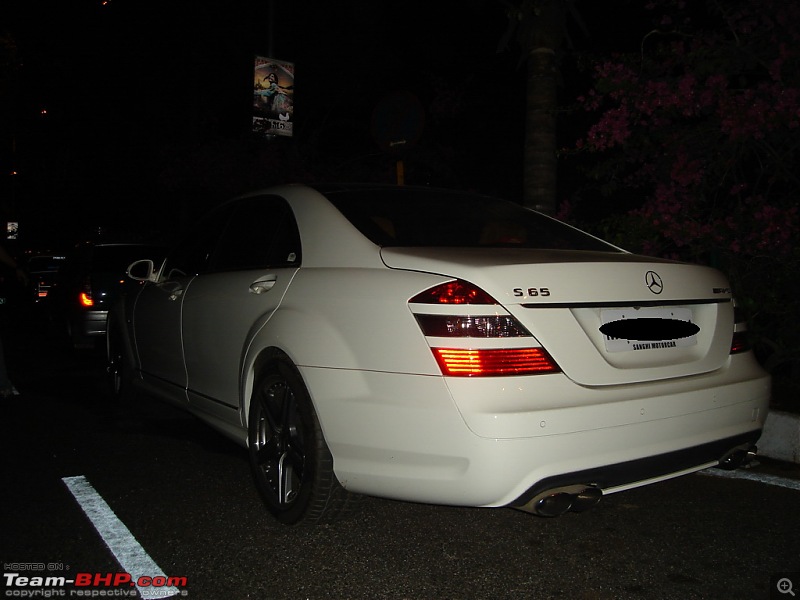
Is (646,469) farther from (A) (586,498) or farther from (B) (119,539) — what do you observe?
(B) (119,539)

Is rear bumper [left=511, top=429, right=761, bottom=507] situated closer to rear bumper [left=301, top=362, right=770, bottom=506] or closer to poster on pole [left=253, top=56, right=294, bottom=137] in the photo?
rear bumper [left=301, top=362, right=770, bottom=506]

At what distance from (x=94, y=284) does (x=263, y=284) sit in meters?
6.04

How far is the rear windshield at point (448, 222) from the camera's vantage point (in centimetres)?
359

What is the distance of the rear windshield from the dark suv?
513 cm

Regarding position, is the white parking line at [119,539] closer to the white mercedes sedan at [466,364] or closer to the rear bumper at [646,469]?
the white mercedes sedan at [466,364]

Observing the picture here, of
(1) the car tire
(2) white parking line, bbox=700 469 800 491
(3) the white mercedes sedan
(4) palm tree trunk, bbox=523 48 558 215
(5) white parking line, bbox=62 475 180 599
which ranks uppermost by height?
(4) palm tree trunk, bbox=523 48 558 215

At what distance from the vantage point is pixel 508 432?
8.88ft

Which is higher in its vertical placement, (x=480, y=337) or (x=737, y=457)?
(x=480, y=337)

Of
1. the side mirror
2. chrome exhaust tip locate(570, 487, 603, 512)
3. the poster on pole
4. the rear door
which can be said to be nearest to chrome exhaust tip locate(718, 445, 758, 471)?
chrome exhaust tip locate(570, 487, 603, 512)

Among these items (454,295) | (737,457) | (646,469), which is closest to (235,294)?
(454,295)

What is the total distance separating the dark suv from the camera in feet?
29.7

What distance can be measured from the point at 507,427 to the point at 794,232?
4.16 m

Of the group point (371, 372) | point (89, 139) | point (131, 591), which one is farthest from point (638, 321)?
point (89, 139)

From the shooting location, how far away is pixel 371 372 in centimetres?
300
